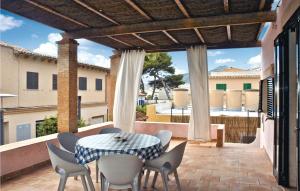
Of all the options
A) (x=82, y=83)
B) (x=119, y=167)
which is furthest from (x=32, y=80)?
(x=119, y=167)

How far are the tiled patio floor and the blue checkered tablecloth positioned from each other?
803 mm

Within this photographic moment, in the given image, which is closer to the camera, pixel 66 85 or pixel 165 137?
pixel 165 137

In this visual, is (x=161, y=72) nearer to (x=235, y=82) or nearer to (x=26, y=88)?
(x=235, y=82)

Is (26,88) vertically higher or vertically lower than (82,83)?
lower

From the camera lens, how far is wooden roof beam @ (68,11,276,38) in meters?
5.07

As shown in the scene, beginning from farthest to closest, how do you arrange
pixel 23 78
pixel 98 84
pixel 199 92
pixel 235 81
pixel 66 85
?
pixel 235 81, pixel 98 84, pixel 23 78, pixel 199 92, pixel 66 85

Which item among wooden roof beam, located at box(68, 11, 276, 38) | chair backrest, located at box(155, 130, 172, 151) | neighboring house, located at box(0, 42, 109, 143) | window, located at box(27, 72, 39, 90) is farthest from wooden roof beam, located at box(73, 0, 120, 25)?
window, located at box(27, 72, 39, 90)

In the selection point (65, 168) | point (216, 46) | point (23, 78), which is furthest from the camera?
point (23, 78)

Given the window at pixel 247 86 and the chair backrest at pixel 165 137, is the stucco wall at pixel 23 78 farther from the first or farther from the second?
the window at pixel 247 86

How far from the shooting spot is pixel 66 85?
253 inches

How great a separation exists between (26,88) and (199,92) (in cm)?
902

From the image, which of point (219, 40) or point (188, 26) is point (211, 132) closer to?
point (219, 40)

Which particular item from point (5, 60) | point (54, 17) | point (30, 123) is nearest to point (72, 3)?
point (54, 17)

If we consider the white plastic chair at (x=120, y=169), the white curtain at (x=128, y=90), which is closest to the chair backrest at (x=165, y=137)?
the white plastic chair at (x=120, y=169)
